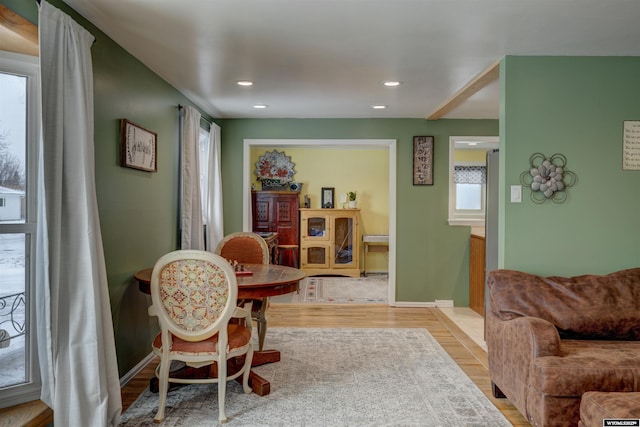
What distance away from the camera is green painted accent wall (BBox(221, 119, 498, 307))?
5719mm

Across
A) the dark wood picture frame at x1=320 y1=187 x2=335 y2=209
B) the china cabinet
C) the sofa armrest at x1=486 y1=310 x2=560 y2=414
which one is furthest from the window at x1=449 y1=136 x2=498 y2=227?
the sofa armrest at x1=486 y1=310 x2=560 y2=414

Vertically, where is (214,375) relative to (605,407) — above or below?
below

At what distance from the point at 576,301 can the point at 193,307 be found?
2.35m

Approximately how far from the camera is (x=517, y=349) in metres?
2.60

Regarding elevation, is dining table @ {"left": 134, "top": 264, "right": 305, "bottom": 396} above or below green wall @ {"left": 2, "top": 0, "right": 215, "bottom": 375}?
below

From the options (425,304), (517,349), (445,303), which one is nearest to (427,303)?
(425,304)

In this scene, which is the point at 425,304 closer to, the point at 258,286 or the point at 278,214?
the point at 278,214

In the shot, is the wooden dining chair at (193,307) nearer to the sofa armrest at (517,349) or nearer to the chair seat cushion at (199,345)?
the chair seat cushion at (199,345)

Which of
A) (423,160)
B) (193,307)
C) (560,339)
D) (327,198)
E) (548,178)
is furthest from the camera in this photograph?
(327,198)

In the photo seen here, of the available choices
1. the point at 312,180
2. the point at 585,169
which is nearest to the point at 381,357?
the point at 585,169

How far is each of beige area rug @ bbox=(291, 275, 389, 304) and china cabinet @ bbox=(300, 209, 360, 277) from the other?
21 centimetres

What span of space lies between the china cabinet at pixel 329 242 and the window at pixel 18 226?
18.6 ft

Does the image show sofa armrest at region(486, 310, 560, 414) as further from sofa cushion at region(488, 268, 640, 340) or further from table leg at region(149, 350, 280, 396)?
table leg at region(149, 350, 280, 396)

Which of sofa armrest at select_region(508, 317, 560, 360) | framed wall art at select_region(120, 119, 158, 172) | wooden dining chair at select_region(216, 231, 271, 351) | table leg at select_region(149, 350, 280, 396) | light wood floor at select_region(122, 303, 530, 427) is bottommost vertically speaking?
light wood floor at select_region(122, 303, 530, 427)
